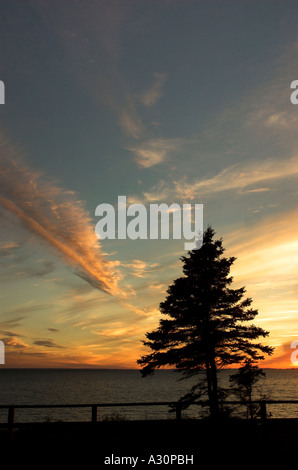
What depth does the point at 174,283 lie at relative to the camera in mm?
25234

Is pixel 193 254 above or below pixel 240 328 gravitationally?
above

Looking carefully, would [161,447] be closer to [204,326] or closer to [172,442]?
[172,442]

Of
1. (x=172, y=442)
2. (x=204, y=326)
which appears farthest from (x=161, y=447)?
(x=204, y=326)

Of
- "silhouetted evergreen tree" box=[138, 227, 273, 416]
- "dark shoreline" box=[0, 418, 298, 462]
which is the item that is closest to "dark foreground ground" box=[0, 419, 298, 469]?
"dark shoreline" box=[0, 418, 298, 462]

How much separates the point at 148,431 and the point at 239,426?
3.27 metres

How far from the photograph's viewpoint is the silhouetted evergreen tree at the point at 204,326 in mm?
23828

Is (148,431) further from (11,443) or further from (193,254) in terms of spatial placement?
(193,254)

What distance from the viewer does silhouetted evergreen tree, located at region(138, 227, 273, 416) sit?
23.8 metres

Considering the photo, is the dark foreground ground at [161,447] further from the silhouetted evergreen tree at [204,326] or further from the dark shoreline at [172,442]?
the silhouetted evergreen tree at [204,326]

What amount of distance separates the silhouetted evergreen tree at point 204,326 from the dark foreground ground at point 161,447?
10.2 m

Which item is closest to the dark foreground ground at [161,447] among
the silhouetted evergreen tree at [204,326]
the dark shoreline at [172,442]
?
the dark shoreline at [172,442]

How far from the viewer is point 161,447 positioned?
11289 mm

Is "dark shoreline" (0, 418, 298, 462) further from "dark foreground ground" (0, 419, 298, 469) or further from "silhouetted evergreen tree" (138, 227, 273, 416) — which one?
"silhouetted evergreen tree" (138, 227, 273, 416)
